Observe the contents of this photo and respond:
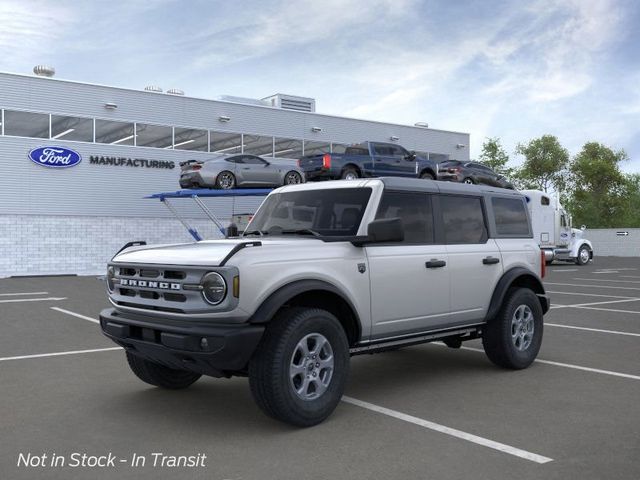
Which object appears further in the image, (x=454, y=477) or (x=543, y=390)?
(x=543, y=390)

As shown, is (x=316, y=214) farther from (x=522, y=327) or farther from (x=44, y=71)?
(x=44, y=71)

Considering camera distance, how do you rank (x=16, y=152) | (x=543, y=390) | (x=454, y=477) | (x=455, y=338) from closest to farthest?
1. (x=454, y=477)
2. (x=543, y=390)
3. (x=455, y=338)
4. (x=16, y=152)

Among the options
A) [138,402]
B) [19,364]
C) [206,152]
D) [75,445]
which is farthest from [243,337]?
[206,152]

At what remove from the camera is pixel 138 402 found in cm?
576

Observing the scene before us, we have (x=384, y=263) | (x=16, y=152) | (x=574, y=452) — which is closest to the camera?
(x=574, y=452)

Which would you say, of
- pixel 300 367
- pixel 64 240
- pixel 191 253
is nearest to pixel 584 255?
pixel 64 240

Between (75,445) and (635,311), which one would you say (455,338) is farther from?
(635,311)

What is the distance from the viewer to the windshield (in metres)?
5.85

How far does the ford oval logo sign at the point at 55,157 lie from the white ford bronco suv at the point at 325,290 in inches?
893

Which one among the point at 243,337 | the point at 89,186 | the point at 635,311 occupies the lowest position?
the point at 635,311

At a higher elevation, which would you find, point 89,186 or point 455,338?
point 89,186

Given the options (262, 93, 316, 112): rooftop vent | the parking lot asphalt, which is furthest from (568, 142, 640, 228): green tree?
the parking lot asphalt

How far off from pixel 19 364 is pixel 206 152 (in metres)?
23.8

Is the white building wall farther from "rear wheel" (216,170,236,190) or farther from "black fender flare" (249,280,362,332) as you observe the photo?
"black fender flare" (249,280,362,332)
